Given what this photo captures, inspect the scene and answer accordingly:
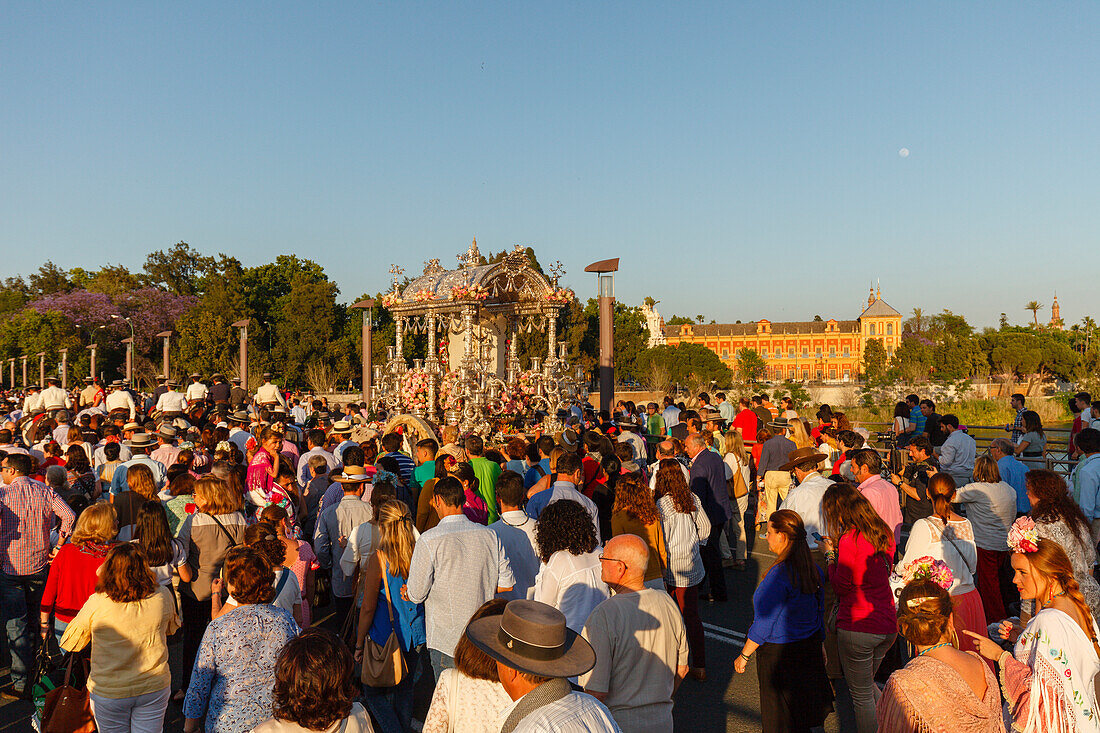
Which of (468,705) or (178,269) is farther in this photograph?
(178,269)

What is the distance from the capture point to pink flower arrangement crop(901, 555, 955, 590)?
4637 mm

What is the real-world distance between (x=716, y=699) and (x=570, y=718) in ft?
11.9

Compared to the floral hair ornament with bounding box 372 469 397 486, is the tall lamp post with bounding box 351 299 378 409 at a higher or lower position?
higher

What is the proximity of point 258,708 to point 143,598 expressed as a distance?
3.34ft

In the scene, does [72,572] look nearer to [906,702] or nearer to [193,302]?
[906,702]

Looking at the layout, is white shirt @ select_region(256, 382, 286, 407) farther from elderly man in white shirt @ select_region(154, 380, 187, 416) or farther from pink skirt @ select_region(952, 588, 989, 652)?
pink skirt @ select_region(952, 588, 989, 652)

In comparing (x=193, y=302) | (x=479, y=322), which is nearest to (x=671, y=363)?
(x=193, y=302)

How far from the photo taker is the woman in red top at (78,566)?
186 inches

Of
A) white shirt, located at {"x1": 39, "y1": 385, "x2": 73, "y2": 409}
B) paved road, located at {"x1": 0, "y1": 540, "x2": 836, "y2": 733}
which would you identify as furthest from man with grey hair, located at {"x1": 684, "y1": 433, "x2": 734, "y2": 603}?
white shirt, located at {"x1": 39, "y1": 385, "x2": 73, "y2": 409}

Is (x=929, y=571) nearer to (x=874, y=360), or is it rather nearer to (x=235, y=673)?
(x=235, y=673)

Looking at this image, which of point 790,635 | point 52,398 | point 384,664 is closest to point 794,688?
point 790,635

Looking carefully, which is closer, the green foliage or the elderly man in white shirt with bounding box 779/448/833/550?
the elderly man in white shirt with bounding box 779/448/833/550

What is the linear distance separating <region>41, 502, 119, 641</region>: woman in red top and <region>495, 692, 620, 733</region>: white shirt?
3.44 meters

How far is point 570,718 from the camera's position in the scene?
2350mm
